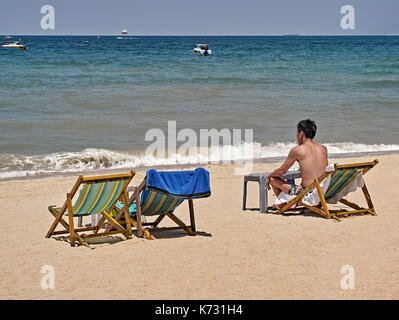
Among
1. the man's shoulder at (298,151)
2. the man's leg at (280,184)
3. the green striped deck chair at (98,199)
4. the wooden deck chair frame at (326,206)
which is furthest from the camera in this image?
the man's leg at (280,184)

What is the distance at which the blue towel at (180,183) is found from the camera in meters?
5.55

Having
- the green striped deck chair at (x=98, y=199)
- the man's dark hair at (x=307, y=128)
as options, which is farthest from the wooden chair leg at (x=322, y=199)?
the green striped deck chair at (x=98, y=199)

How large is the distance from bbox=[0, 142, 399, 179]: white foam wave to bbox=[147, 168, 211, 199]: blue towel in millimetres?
5191

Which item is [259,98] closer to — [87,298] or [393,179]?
[393,179]

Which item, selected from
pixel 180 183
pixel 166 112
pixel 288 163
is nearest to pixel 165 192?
pixel 180 183

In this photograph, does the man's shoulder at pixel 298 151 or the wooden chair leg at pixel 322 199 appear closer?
the wooden chair leg at pixel 322 199

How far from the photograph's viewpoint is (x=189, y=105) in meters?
19.1

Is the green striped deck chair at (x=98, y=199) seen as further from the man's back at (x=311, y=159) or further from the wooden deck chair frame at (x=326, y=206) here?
the man's back at (x=311, y=159)

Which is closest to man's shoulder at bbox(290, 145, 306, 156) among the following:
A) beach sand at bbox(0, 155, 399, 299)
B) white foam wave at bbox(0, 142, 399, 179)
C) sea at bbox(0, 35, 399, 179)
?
beach sand at bbox(0, 155, 399, 299)

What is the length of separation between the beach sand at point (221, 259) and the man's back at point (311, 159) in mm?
478

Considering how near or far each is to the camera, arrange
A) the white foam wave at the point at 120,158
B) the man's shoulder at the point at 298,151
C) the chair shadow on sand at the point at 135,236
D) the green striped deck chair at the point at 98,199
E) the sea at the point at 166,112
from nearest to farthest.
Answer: the green striped deck chair at the point at 98,199 < the chair shadow on sand at the point at 135,236 < the man's shoulder at the point at 298,151 < the white foam wave at the point at 120,158 < the sea at the point at 166,112

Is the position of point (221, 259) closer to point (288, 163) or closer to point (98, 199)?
point (98, 199)

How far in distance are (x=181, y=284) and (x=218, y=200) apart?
3368 millimetres

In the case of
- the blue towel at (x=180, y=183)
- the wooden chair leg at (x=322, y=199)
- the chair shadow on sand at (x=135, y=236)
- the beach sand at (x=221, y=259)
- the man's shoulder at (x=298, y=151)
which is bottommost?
the chair shadow on sand at (x=135, y=236)
